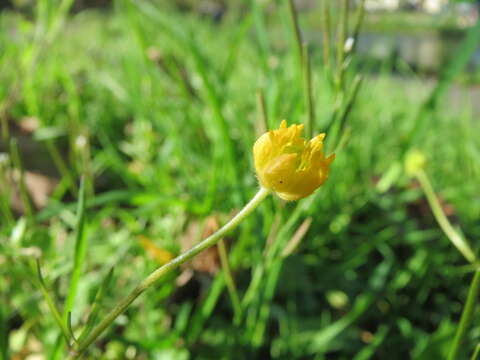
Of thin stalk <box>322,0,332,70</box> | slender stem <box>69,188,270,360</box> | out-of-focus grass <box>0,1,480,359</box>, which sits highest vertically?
thin stalk <box>322,0,332,70</box>

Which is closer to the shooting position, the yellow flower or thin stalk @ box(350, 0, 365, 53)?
the yellow flower

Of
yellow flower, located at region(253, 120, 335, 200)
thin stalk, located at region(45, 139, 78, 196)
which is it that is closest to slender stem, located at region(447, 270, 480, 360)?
yellow flower, located at region(253, 120, 335, 200)

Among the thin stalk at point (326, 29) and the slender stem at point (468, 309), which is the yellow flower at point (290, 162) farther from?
the thin stalk at point (326, 29)

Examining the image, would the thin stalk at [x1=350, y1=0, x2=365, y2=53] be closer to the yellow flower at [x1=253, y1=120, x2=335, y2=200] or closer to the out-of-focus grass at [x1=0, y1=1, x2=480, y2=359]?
the out-of-focus grass at [x1=0, y1=1, x2=480, y2=359]

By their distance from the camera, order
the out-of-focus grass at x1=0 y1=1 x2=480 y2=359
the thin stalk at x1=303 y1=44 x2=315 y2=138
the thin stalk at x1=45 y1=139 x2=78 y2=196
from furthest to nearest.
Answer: the thin stalk at x1=45 y1=139 x2=78 y2=196
the out-of-focus grass at x1=0 y1=1 x2=480 y2=359
the thin stalk at x1=303 y1=44 x2=315 y2=138

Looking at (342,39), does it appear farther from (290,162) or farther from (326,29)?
(290,162)

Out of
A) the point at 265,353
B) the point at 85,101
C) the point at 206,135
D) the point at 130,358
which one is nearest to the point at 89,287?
the point at 130,358

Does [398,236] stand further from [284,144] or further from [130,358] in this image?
[284,144]

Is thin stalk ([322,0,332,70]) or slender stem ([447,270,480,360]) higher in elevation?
thin stalk ([322,0,332,70])
